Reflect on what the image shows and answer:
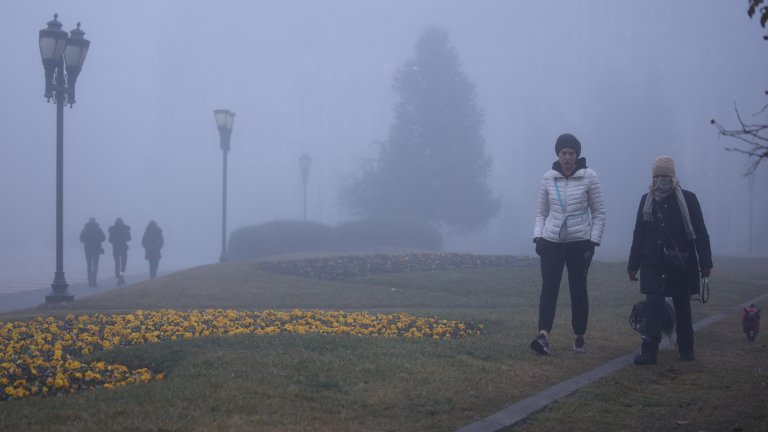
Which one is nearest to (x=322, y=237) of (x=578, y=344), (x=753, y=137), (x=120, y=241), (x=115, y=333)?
(x=120, y=241)

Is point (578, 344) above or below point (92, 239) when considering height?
below

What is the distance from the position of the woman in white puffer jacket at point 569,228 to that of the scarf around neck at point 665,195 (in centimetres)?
43

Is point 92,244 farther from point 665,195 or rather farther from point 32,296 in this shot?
point 665,195

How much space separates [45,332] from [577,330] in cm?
581

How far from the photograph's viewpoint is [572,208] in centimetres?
854

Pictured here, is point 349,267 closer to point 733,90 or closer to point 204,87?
point 733,90

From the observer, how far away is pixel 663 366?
8234mm

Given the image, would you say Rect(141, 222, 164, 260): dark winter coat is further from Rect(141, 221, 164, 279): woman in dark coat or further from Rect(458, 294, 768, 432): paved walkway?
Rect(458, 294, 768, 432): paved walkway

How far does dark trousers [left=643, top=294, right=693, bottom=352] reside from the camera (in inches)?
323

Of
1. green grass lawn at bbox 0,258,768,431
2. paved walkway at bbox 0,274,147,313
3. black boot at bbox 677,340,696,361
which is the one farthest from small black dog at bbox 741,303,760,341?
paved walkway at bbox 0,274,147,313

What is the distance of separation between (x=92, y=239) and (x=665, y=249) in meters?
21.4

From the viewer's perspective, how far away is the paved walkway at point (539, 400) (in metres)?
5.79

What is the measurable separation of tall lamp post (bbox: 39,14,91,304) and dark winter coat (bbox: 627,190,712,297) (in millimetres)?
11017

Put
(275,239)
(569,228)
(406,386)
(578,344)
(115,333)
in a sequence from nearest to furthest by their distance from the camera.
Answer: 1. (406,386)
2. (569,228)
3. (578,344)
4. (115,333)
5. (275,239)
